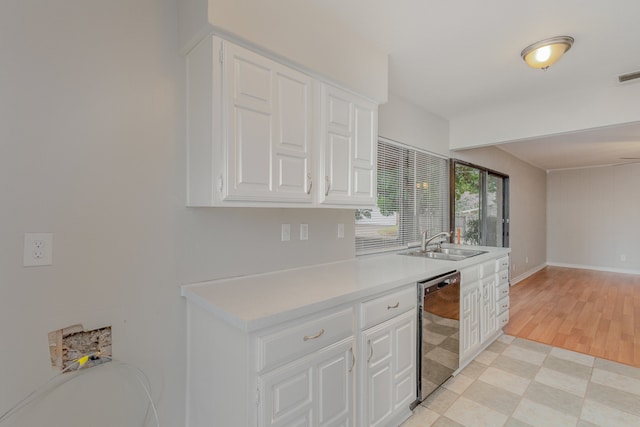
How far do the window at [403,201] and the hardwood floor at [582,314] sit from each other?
1.59 metres

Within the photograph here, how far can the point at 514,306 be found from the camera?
4.38 meters

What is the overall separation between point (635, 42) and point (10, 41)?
11.6 feet

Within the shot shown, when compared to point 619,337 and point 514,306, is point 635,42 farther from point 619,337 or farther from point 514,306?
point 514,306

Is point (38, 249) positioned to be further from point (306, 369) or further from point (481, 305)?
point (481, 305)

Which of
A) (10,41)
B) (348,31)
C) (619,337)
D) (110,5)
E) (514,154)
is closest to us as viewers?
(10,41)

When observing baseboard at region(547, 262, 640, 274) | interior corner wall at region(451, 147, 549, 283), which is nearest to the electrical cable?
interior corner wall at region(451, 147, 549, 283)

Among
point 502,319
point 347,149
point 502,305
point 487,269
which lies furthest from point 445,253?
point 347,149

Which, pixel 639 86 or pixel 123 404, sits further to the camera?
pixel 639 86

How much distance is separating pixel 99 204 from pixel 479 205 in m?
4.94

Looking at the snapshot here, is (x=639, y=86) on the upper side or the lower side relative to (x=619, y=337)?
upper

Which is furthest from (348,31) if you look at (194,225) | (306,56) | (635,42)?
(635,42)

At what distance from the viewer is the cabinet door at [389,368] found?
1.69 metres

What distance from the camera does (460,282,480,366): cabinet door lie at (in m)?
2.53

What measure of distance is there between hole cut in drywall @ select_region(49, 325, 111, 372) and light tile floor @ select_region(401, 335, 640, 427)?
71.4 inches
